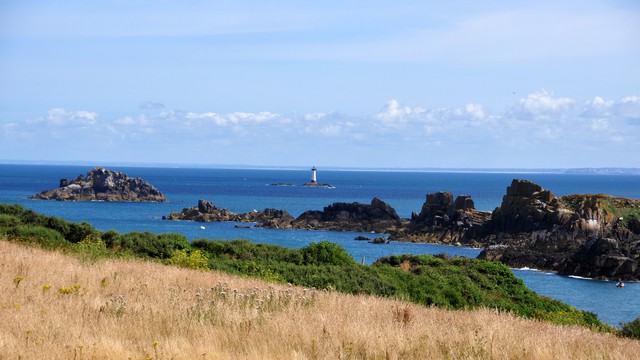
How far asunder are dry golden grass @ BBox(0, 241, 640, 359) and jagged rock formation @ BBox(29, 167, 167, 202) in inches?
5159

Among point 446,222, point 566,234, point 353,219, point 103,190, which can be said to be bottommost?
point 353,219

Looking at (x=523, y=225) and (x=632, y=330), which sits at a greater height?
(x=632, y=330)

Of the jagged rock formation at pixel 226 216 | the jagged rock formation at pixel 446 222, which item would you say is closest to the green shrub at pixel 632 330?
the jagged rock formation at pixel 446 222

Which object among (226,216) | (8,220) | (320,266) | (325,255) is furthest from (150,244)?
(226,216)

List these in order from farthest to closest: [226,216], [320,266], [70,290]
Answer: [226,216]
[320,266]
[70,290]

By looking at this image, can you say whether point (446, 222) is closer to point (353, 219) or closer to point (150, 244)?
point (353, 219)

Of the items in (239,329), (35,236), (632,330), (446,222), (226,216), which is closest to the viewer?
(239,329)

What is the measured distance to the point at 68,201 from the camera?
137 m

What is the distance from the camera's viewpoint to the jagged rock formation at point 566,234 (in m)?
62.7

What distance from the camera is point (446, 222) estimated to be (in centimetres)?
8962

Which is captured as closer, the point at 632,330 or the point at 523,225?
the point at 632,330

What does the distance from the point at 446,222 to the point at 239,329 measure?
8119 centimetres

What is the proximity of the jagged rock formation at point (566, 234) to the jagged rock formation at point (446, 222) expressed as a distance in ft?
7.69

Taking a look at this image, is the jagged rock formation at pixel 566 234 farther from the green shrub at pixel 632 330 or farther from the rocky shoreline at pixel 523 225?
the green shrub at pixel 632 330
